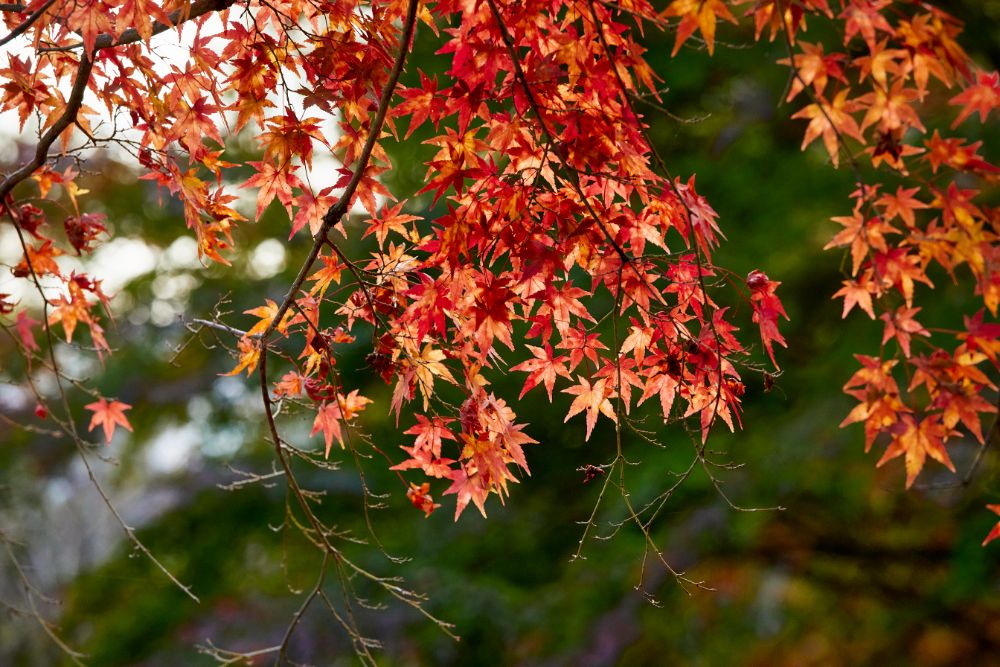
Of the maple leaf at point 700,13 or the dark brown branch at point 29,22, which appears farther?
the dark brown branch at point 29,22

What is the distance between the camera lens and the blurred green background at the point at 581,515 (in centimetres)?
304

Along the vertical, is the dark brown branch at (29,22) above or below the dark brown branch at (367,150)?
above

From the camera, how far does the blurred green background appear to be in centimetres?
304

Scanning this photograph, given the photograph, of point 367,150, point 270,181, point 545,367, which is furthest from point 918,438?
point 270,181

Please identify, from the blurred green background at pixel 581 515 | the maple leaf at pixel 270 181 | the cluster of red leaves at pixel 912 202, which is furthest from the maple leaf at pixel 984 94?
the blurred green background at pixel 581 515

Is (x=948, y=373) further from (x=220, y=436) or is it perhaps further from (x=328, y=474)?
(x=220, y=436)

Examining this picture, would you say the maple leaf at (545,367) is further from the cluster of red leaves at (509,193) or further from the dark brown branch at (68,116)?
the dark brown branch at (68,116)

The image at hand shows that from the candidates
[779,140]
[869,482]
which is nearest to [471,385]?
[869,482]

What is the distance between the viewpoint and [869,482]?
311cm

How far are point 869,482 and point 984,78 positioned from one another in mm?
2293

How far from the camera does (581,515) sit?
150 inches

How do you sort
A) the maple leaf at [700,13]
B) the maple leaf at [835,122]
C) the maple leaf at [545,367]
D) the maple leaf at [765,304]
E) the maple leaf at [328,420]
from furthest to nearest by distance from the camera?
1. the maple leaf at [328,420]
2. the maple leaf at [545,367]
3. the maple leaf at [765,304]
4. the maple leaf at [835,122]
5. the maple leaf at [700,13]

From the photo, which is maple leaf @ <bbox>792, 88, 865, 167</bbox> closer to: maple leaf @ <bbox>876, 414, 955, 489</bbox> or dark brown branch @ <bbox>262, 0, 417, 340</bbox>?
maple leaf @ <bbox>876, 414, 955, 489</bbox>

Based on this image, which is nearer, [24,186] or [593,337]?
[593,337]
